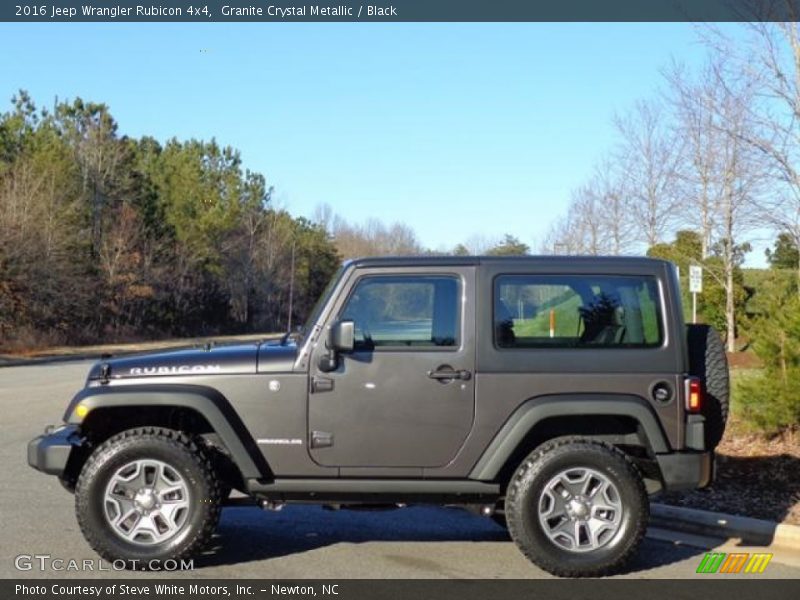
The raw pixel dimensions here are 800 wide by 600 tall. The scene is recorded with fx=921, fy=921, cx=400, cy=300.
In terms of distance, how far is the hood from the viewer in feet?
19.6

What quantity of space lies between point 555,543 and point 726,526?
1889mm

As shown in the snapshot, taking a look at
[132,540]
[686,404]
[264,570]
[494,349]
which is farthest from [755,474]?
[132,540]

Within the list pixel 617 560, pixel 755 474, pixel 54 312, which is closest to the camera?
pixel 617 560

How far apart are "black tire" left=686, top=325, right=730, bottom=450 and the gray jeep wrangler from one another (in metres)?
0.04

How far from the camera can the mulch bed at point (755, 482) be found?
296 inches

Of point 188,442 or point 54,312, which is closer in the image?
point 188,442

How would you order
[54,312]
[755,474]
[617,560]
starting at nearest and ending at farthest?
[617,560], [755,474], [54,312]

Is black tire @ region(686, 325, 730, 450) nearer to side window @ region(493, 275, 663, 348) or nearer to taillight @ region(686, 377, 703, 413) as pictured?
taillight @ region(686, 377, 703, 413)

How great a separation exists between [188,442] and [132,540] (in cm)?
71

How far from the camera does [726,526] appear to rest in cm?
698

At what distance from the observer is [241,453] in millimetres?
5824

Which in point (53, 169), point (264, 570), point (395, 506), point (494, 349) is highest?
point (53, 169)

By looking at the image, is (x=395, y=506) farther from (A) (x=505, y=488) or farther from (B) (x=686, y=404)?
(B) (x=686, y=404)
